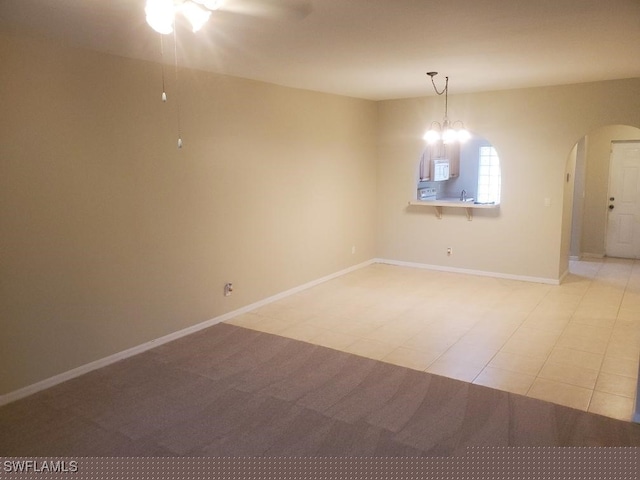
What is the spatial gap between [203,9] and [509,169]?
17.0 ft

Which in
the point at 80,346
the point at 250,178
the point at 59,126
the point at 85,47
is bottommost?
the point at 80,346

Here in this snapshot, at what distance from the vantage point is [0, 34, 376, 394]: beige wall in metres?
3.38

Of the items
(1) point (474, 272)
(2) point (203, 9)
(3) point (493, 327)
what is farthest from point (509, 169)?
(2) point (203, 9)

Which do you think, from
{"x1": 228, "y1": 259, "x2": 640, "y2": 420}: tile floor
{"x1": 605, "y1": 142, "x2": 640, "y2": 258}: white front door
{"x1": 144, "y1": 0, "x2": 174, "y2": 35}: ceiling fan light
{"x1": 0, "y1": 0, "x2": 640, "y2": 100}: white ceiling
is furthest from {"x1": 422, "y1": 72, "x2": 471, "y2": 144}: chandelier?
{"x1": 144, "y1": 0, "x2": 174, "y2": 35}: ceiling fan light

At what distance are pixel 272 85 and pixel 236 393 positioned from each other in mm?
3466

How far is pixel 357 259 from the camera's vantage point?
24.4ft

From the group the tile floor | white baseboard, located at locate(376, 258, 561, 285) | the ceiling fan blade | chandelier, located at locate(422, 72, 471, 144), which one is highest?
the ceiling fan blade

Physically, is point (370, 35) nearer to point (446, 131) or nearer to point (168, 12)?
point (168, 12)

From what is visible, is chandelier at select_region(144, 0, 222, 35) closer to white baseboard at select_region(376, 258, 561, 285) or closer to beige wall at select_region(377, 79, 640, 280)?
beige wall at select_region(377, 79, 640, 280)

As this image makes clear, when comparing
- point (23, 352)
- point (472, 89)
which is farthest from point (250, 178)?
point (472, 89)

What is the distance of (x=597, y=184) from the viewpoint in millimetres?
7918

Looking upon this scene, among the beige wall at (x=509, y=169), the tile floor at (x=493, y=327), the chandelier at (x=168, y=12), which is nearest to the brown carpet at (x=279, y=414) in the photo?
the tile floor at (x=493, y=327)

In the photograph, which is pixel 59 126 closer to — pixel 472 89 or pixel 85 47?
pixel 85 47

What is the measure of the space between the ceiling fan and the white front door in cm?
695
